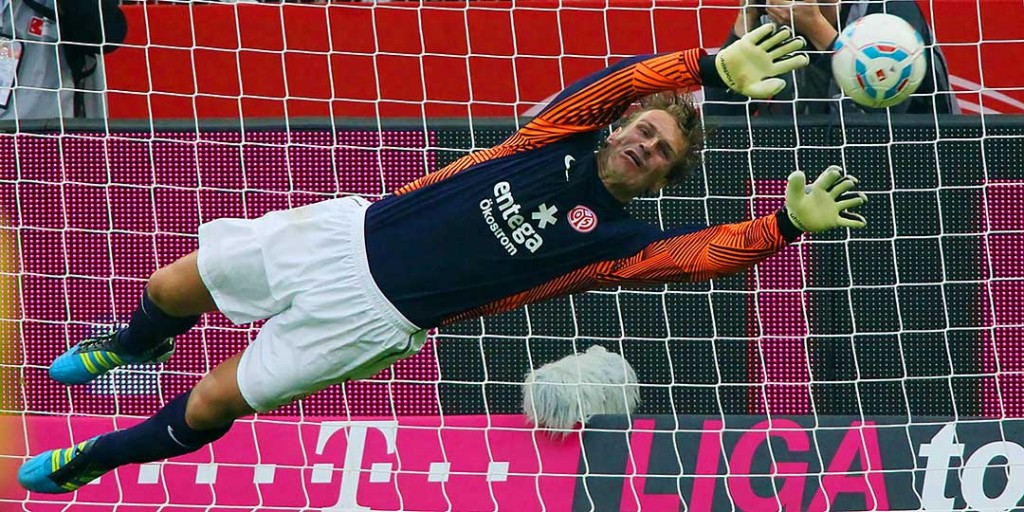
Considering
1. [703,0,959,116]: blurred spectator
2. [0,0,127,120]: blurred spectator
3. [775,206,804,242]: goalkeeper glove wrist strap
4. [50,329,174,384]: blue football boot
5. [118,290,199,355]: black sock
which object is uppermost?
[0,0,127,120]: blurred spectator

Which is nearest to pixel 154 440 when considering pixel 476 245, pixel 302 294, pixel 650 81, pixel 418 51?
pixel 302 294

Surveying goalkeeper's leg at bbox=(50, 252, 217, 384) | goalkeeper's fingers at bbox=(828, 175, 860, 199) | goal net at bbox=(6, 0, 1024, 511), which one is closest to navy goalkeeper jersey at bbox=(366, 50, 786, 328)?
goalkeeper's fingers at bbox=(828, 175, 860, 199)

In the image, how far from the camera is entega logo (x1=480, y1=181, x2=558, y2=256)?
15.1 ft

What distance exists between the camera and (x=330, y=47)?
264 inches

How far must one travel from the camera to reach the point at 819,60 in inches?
245

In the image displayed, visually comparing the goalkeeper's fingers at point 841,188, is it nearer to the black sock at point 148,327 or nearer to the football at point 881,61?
the football at point 881,61

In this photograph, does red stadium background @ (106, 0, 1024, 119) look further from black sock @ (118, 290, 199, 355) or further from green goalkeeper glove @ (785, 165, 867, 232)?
green goalkeeper glove @ (785, 165, 867, 232)

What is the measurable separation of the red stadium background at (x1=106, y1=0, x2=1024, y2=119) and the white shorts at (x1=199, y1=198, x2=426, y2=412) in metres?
1.97

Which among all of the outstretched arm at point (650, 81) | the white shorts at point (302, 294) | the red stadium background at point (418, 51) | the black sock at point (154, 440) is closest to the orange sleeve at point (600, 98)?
the outstretched arm at point (650, 81)

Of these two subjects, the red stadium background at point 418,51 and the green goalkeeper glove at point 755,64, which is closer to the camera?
the green goalkeeper glove at point 755,64

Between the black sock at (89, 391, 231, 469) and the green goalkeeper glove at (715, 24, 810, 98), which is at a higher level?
the green goalkeeper glove at (715, 24, 810, 98)

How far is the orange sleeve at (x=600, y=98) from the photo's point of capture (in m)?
4.43

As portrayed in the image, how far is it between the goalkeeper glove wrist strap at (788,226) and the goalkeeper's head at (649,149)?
362 mm

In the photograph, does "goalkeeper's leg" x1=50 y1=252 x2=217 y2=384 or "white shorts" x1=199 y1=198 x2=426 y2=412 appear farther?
"goalkeeper's leg" x1=50 y1=252 x2=217 y2=384
